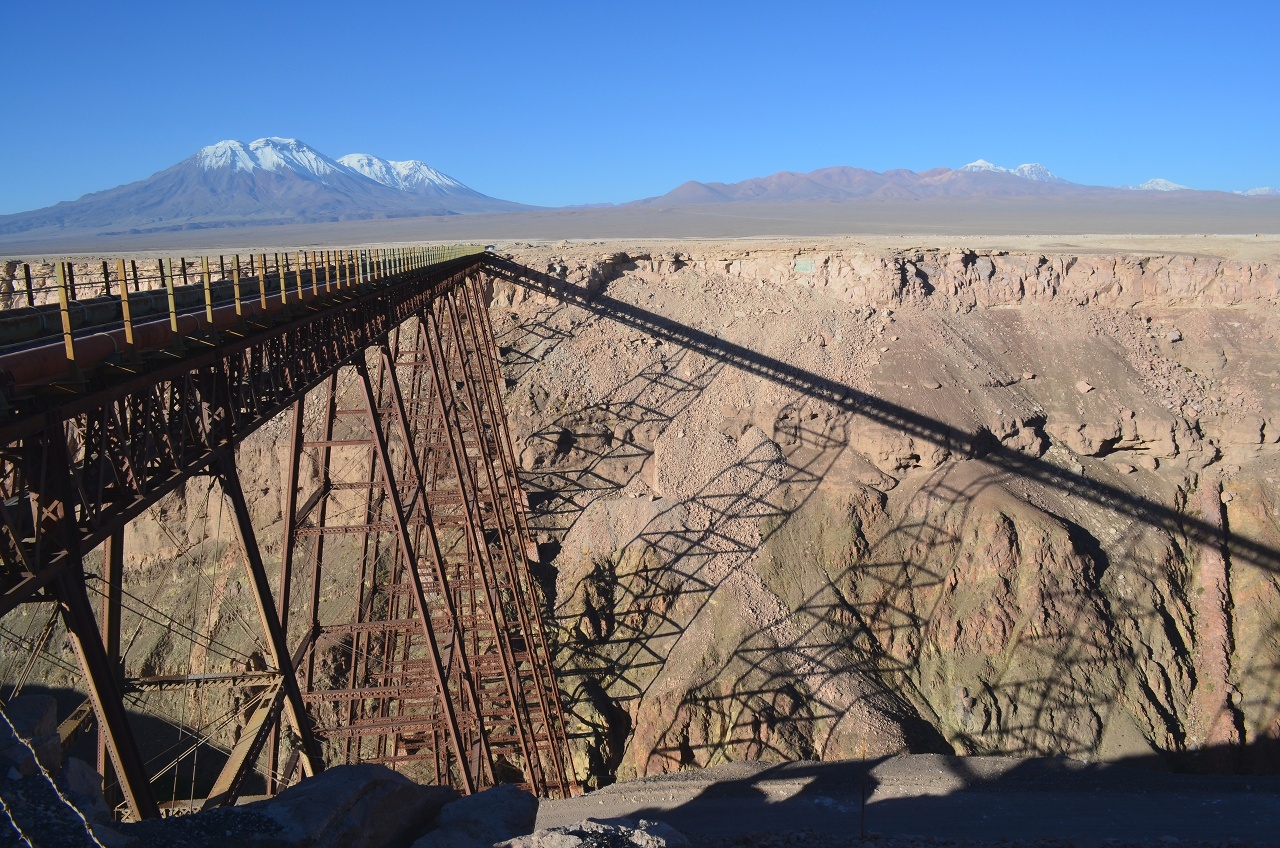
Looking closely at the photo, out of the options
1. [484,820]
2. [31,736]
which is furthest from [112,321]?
[484,820]

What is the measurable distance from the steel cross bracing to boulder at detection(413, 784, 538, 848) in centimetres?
198

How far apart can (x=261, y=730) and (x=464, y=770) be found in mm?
4711

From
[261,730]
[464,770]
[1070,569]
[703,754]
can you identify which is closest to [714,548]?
[703,754]

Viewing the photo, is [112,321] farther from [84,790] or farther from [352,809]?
[352,809]

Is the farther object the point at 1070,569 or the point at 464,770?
the point at 1070,569

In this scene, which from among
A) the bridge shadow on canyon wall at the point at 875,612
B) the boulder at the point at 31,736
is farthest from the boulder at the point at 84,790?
the bridge shadow on canyon wall at the point at 875,612

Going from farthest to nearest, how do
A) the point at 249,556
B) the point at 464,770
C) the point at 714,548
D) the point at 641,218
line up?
the point at 641,218 < the point at 714,548 < the point at 464,770 < the point at 249,556

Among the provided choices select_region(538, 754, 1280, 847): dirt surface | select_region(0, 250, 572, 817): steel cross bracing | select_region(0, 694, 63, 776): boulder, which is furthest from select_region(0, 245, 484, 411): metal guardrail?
select_region(538, 754, 1280, 847): dirt surface

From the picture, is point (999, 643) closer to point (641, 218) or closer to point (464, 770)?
point (464, 770)

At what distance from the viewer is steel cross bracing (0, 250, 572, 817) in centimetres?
531

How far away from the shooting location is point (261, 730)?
823 centimetres

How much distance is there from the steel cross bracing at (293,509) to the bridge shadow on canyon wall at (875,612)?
2447 mm

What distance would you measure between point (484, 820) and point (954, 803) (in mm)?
10781

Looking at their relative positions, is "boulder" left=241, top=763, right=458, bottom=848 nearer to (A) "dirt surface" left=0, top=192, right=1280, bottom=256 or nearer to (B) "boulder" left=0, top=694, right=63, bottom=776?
(B) "boulder" left=0, top=694, right=63, bottom=776
